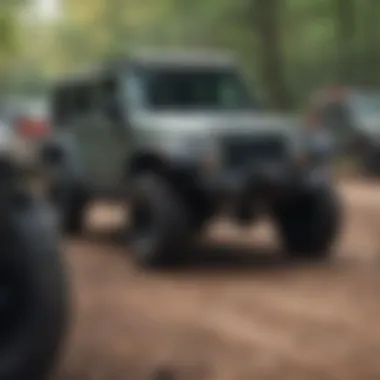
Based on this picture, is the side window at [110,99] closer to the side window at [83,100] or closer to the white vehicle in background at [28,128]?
the side window at [83,100]

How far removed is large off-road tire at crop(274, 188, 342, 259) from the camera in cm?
1015

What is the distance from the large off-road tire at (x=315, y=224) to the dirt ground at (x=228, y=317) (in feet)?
0.68

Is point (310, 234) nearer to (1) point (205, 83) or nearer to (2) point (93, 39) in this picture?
(1) point (205, 83)

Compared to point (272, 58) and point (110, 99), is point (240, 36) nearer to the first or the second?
point (272, 58)

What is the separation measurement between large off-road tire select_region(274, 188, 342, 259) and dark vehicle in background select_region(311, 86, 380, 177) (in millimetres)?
11282

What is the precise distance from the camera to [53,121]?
12859 mm

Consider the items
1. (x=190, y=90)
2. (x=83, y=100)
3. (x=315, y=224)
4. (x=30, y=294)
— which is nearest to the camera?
(x=30, y=294)

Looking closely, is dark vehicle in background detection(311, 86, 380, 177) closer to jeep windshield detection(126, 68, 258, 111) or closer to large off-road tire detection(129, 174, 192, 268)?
jeep windshield detection(126, 68, 258, 111)

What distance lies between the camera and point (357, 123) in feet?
72.7

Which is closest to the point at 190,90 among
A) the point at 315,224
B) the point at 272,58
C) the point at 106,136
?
the point at 106,136

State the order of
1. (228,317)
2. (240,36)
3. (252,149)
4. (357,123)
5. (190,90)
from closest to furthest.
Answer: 1. (228,317)
2. (252,149)
3. (190,90)
4. (357,123)
5. (240,36)

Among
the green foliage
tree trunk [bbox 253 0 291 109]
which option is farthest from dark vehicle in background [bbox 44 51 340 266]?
tree trunk [bbox 253 0 291 109]

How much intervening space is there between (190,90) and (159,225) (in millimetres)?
1930

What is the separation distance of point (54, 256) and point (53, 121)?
8305mm
